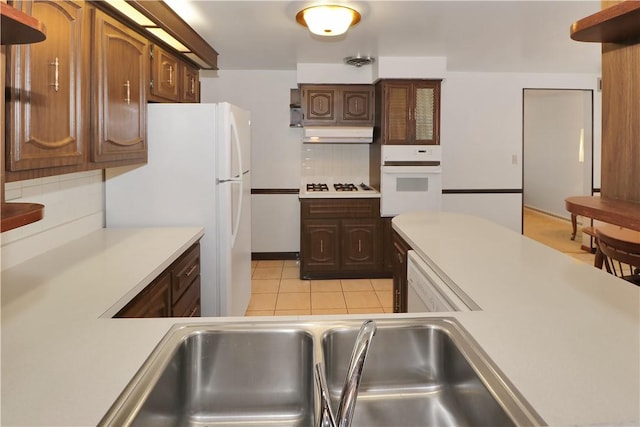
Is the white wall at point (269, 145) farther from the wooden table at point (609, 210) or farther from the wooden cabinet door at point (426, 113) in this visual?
the wooden table at point (609, 210)

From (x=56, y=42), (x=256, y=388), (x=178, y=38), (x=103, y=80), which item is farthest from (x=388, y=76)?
(x=256, y=388)

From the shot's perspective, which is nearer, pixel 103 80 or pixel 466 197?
pixel 103 80

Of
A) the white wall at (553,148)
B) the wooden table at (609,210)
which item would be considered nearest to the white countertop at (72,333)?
the wooden table at (609,210)

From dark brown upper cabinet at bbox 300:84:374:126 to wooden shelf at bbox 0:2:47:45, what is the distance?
3.72 meters

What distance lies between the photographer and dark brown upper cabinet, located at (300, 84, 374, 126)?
475 cm

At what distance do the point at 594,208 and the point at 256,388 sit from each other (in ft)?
3.32

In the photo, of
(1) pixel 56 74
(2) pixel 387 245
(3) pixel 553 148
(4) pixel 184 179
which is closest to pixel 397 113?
(2) pixel 387 245

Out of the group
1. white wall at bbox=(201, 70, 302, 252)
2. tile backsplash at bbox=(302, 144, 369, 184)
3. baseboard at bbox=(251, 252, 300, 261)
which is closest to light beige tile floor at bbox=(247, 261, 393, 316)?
baseboard at bbox=(251, 252, 300, 261)

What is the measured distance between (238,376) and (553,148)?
326 inches

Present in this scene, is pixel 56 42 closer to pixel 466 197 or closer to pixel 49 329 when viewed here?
pixel 49 329

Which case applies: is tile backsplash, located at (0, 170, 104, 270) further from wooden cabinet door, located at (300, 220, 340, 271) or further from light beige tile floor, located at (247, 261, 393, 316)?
wooden cabinet door, located at (300, 220, 340, 271)

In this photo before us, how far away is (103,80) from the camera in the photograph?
2057mm

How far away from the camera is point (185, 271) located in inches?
93.4

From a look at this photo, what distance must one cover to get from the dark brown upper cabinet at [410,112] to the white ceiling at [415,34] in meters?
0.34
